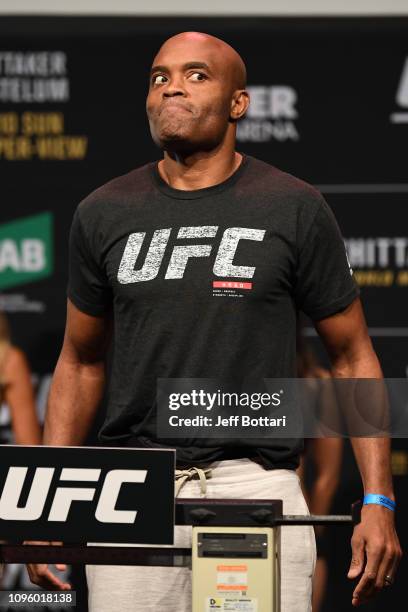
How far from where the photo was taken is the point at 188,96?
2.40 metres

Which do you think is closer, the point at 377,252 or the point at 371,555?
the point at 371,555

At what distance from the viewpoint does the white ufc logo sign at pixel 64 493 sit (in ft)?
6.58

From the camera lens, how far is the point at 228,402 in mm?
2320

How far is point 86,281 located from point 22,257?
143 centimetres

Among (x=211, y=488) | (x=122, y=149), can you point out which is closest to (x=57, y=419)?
(x=211, y=488)

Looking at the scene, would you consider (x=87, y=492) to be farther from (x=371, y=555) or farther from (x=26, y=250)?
(x=26, y=250)

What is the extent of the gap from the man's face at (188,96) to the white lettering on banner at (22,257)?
152 centimetres

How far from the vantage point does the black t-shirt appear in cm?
235

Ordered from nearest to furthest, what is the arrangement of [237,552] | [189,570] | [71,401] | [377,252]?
[237,552] < [189,570] < [71,401] < [377,252]

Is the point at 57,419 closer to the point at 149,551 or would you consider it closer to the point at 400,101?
the point at 149,551

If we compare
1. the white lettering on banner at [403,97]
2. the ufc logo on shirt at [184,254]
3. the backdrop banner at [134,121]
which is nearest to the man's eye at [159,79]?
the ufc logo on shirt at [184,254]

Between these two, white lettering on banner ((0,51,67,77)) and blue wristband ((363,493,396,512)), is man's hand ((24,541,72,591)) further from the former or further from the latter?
white lettering on banner ((0,51,67,77))

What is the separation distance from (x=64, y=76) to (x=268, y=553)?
2334 millimetres

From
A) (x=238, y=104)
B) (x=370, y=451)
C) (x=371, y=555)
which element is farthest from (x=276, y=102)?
(x=371, y=555)
